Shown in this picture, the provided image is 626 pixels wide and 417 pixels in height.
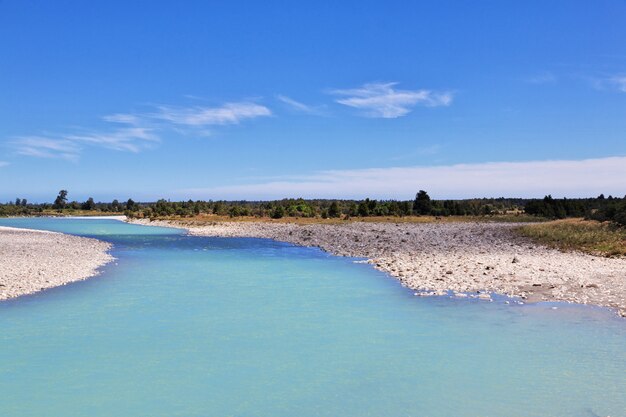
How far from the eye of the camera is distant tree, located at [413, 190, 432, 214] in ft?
443

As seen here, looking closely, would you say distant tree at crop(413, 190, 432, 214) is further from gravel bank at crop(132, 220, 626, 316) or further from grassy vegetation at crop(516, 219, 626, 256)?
gravel bank at crop(132, 220, 626, 316)

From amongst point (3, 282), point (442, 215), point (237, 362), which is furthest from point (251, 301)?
point (442, 215)

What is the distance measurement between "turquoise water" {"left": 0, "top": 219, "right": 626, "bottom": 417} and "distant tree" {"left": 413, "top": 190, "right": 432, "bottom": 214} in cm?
11284

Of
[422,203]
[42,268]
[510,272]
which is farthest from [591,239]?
[422,203]

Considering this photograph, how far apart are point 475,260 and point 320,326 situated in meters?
19.5

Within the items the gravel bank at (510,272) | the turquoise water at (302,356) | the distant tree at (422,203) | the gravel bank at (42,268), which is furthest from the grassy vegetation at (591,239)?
the distant tree at (422,203)

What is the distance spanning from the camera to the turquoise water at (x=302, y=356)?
1106cm

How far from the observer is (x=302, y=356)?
1447 cm

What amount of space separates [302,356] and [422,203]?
125482 millimetres

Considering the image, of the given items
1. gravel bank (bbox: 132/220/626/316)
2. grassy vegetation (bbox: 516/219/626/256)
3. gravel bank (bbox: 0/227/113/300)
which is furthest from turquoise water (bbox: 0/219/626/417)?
grassy vegetation (bbox: 516/219/626/256)

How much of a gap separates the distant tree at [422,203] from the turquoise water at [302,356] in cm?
11284

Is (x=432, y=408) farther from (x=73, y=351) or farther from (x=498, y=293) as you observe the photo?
(x=498, y=293)

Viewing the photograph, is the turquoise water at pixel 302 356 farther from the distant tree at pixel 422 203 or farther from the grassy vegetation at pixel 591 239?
the distant tree at pixel 422 203

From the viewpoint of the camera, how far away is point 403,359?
46.3ft
